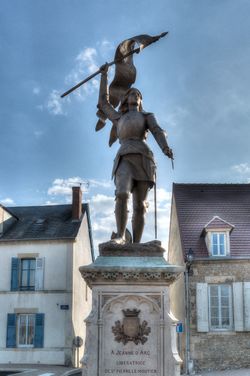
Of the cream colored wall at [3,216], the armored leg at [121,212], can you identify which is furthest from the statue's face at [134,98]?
the cream colored wall at [3,216]

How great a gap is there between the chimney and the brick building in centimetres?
538

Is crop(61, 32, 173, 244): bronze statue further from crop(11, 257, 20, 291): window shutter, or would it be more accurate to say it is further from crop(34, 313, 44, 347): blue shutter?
crop(11, 257, 20, 291): window shutter

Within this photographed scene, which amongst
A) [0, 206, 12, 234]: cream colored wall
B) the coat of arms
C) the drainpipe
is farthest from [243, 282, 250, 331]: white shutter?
the coat of arms

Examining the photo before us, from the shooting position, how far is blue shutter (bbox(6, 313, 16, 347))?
23.8 meters

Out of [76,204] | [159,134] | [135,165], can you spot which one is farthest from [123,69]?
[76,204]

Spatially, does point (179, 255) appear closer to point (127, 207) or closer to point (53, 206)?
point (53, 206)

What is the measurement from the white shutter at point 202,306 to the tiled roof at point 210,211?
1.37 metres

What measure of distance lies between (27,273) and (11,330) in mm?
2651

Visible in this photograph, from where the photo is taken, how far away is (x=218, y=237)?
73.5 ft

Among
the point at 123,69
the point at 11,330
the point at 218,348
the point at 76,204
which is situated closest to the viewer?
the point at 123,69

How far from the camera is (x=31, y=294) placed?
Result: 24.6 m

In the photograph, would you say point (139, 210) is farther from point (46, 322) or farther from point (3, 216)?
point (3, 216)

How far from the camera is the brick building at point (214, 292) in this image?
2089 centimetres

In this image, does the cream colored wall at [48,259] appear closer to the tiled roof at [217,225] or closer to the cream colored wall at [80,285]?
the cream colored wall at [80,285]
